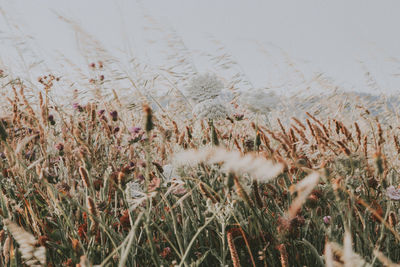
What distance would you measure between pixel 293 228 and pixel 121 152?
3.67ft

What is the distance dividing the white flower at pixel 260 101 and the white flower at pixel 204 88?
0.15 meters

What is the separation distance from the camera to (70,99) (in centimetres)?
217

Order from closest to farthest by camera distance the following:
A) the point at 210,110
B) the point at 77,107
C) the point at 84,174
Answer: the point at 84,174
the point at 210,110
the point at 77,107

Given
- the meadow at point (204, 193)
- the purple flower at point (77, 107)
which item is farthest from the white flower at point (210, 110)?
the purple flower at point (77, 107)

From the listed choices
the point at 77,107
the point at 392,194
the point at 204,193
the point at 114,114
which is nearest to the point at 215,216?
the point at 204,193

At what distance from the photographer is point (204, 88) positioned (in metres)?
1.26

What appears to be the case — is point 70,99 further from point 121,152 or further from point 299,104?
point 299,104

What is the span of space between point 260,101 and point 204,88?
23 cm

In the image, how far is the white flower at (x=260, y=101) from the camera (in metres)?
1.27

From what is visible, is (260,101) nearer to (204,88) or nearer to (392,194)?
(204,88)

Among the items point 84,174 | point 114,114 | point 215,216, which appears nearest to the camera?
point 84,174

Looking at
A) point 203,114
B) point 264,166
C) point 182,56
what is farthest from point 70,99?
point 264,166

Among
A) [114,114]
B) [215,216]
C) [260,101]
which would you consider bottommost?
[215,216]

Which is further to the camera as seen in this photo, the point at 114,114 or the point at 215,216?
the point at 114,114
